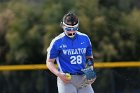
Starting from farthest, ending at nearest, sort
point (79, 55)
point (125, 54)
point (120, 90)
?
1. point (125, 54)
2. point (120, 90)
3. point (79, 55)

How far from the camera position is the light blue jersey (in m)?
6.93

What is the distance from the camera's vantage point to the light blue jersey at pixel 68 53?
693cm

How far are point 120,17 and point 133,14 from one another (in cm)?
54

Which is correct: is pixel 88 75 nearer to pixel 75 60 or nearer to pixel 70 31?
pixel 75 60

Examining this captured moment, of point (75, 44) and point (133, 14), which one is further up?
point (75, 44)

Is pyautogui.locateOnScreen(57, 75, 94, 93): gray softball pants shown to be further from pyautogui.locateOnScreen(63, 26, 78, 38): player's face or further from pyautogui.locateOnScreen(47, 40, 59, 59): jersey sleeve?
pyautogui.locateOnScreen(63, 26, 78, 38): player's face

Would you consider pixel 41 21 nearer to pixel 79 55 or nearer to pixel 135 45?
pixel 135 45

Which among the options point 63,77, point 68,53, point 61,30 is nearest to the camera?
point 63,77

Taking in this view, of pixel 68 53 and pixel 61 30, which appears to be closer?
pixel 68 53

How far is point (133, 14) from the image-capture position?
75.5ft

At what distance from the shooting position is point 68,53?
6.93 metres

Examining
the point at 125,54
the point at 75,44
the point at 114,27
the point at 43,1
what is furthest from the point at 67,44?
the point at 43,1

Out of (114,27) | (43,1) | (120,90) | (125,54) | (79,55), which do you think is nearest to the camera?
(79,55)

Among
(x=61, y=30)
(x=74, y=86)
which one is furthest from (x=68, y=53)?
(x=61, y=30)
